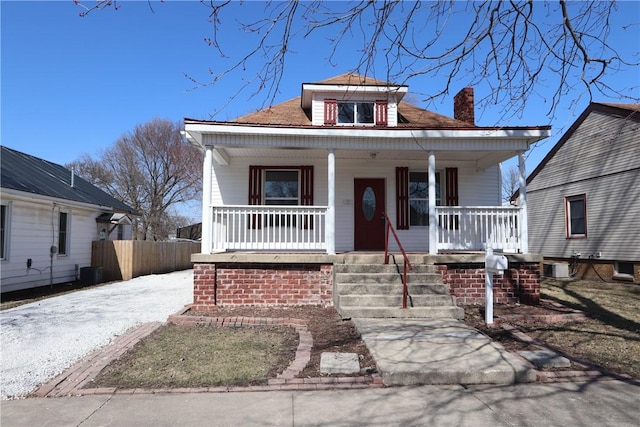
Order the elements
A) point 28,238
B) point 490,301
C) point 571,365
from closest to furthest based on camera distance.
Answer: point 571,365 < point 490,301 < point 28,238

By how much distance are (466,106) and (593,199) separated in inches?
264

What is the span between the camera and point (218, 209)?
897cm

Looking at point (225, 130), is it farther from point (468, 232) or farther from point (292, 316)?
point (468, 232)

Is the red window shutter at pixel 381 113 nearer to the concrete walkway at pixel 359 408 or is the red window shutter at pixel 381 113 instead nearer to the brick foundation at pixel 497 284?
the brick foundation at pixel 497 284

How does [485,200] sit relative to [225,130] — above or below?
below

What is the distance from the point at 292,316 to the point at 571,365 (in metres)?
4.33

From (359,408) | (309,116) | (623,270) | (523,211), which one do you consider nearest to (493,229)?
(523,211)

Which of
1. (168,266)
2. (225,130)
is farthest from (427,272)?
(168,266)

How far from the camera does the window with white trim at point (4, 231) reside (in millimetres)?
11375

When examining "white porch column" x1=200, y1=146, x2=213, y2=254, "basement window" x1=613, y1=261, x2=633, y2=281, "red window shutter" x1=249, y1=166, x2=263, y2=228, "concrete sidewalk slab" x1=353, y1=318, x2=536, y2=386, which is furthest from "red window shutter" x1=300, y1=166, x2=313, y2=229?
"basement window" x1=613, y1=261, x2=633, y2=281

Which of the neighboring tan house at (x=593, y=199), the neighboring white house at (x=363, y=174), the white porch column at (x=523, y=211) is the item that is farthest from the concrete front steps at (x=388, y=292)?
the neighboring tan house at (x=593, y=199)

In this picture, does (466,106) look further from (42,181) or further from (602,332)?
(42,181)

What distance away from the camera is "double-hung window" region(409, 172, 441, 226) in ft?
37.1

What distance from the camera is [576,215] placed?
16422mm
